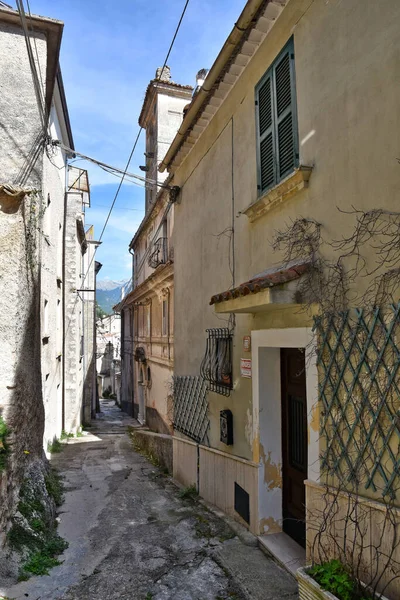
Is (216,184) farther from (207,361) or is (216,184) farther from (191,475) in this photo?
(191,475)

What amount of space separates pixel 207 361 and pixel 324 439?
142 inches

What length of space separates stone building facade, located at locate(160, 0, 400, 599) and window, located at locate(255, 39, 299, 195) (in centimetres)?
3

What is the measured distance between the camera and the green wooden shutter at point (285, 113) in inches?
186

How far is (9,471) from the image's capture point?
5.15m

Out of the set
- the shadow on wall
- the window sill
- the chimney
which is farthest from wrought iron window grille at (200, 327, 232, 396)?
the chimney

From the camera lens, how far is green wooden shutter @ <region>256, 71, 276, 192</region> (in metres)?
5.25

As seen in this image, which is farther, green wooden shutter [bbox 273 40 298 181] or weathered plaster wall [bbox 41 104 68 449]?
weathered plaster wall [bbox 41 104 68 449]

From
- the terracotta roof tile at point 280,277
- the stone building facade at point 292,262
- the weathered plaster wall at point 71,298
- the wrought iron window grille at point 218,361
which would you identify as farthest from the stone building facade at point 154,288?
the terracotta roof tile at point 280,277

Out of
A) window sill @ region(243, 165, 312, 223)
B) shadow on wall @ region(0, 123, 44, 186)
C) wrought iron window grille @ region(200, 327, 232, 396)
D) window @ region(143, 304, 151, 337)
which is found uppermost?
shadow on wall @ region(0, 123, 44, 186)

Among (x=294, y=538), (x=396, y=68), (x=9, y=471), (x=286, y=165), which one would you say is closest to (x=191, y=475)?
(x=294, y=538)

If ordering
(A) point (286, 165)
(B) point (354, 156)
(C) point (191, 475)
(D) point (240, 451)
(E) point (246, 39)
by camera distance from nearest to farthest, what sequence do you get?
1. (B) point (354, 156)
2. (A) point (286, 165)
3. (E) point (246, 39)
4. (D) point (240, 451)
5. (C) point (191, 475)

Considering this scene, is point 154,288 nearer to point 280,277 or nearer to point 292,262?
point 292,262

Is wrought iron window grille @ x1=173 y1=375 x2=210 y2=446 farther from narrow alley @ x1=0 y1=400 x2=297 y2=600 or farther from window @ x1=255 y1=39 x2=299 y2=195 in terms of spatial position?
window @ x1=255 y1=39 x2=299 y2=195

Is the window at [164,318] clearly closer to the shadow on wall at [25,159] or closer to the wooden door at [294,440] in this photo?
the shadow on wall at [25,159]
